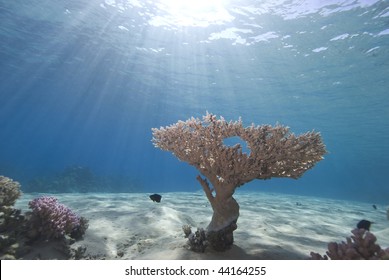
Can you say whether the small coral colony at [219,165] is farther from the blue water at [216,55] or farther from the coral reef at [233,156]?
the blue water at [216,55]

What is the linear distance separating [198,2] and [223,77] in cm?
1330

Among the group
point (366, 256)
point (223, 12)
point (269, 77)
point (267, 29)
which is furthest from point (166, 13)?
point (366, 256)

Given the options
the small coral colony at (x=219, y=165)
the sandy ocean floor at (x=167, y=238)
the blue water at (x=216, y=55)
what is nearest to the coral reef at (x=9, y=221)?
the small coral colony at (x=219, y=165)

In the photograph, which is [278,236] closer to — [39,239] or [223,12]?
[39,239]

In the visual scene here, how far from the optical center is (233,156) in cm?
468

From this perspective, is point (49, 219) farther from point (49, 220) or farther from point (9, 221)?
point (9, 221)

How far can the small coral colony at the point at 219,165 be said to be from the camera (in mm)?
4578

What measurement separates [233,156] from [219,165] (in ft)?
1.13

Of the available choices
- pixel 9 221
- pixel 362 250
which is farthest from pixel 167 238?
pixel 362 250

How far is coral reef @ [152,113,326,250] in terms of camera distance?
4582mm

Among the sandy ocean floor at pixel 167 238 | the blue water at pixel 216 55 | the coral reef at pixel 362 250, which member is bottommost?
the sandy ocean floor at pixel 167 238

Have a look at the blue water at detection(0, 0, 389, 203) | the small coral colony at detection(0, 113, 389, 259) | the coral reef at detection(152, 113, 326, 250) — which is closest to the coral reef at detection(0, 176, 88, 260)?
the small coral colony at detection(0, 113, 389, 259)

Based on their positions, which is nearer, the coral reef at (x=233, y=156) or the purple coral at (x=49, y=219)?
the coral reef at (x=233, y=156)

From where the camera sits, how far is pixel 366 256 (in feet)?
10.8
